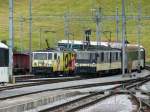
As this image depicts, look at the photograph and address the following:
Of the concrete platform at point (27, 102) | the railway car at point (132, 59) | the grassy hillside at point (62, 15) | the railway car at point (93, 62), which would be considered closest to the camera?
the concrete platform at point (27, 102)

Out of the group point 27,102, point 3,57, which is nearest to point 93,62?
point 3,57

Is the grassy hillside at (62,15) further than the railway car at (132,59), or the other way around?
the grassy hillside at (62,15)

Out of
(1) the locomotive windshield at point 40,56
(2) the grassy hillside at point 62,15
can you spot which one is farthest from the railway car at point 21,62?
(2) the grassy hillside at point 62,15

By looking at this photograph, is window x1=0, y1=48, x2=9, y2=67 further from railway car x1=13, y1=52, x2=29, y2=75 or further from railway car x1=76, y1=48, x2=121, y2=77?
railway car x1=13, y1=52, x2=29, y2=75

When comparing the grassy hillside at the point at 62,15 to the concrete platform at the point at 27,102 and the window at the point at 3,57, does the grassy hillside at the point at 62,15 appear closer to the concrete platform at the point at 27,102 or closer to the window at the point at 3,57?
the window at the point at 3,57

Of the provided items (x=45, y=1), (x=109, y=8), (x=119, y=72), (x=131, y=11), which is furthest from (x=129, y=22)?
(x=119, y=72)

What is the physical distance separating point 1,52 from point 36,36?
10771cm

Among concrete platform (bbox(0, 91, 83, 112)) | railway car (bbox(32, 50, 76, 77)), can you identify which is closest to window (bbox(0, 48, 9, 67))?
concrete platform (bbox(0, 91, 83, 112))

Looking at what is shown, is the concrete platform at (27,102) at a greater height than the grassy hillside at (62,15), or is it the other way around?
the grassy hillside at (62,15)

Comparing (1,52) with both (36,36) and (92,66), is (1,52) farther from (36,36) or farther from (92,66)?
(36,36)

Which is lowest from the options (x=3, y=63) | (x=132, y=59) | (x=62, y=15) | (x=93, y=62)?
(x=3, y=63)

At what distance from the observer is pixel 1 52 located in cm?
3731

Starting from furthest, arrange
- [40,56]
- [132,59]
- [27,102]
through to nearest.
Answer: [132,59] < [40,56] < [27,102]

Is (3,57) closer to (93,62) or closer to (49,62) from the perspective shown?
(93,62)
